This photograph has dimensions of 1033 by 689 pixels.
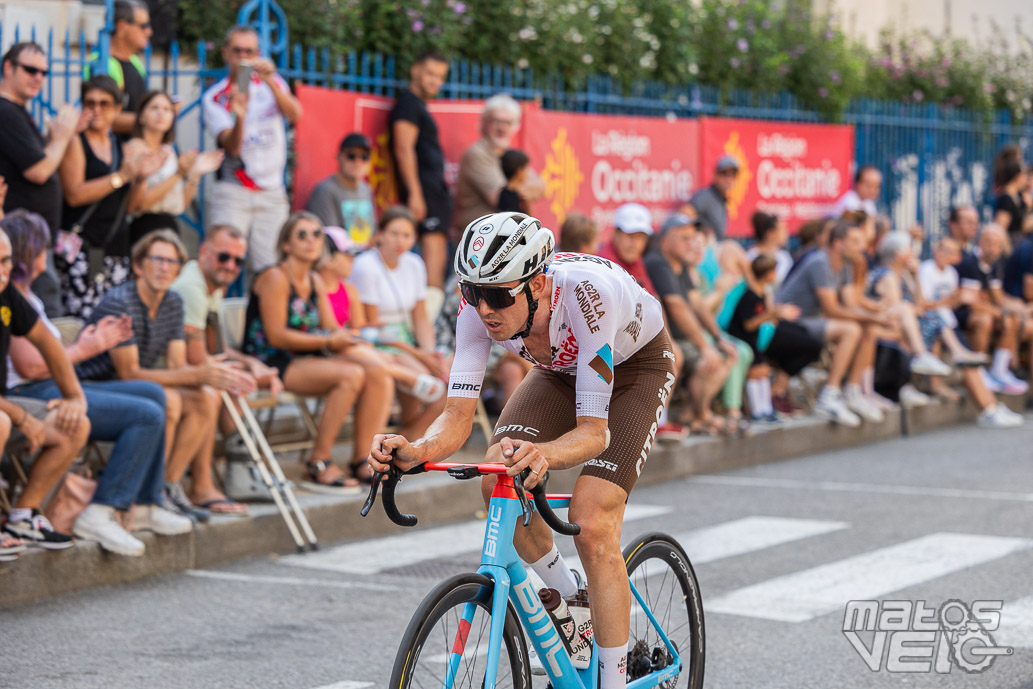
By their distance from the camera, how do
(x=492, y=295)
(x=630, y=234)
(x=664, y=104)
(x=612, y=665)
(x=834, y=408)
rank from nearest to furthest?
(x=492, y=295) < (x=612, y=665) < (x=630, y=234) < (x=834, y=408) < (x=664, y=104)

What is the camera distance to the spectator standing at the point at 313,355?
883cm

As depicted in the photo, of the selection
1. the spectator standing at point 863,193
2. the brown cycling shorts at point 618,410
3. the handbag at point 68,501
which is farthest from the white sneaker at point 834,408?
the brown cycling shorts at point 618,410

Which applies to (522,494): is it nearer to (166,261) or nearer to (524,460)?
(524,460)

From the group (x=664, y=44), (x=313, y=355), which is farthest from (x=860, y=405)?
(x=313, y=355)

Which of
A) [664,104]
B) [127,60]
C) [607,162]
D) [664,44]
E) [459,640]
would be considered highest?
[664,44]

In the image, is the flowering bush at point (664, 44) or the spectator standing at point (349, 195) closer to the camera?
the spectator standing at point (349, 195)

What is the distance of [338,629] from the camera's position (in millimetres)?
6480

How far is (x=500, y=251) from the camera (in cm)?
414

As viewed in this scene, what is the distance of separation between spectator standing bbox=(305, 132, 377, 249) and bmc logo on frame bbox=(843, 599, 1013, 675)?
5209mm

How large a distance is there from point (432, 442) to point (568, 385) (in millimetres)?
748

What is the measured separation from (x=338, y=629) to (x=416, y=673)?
8.30 feet

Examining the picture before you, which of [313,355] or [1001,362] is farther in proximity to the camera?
[1001,362]

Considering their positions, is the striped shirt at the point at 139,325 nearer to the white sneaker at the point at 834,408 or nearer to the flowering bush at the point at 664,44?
the flowering bush at the point at 664,44

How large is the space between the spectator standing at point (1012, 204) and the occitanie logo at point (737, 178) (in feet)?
11.8
